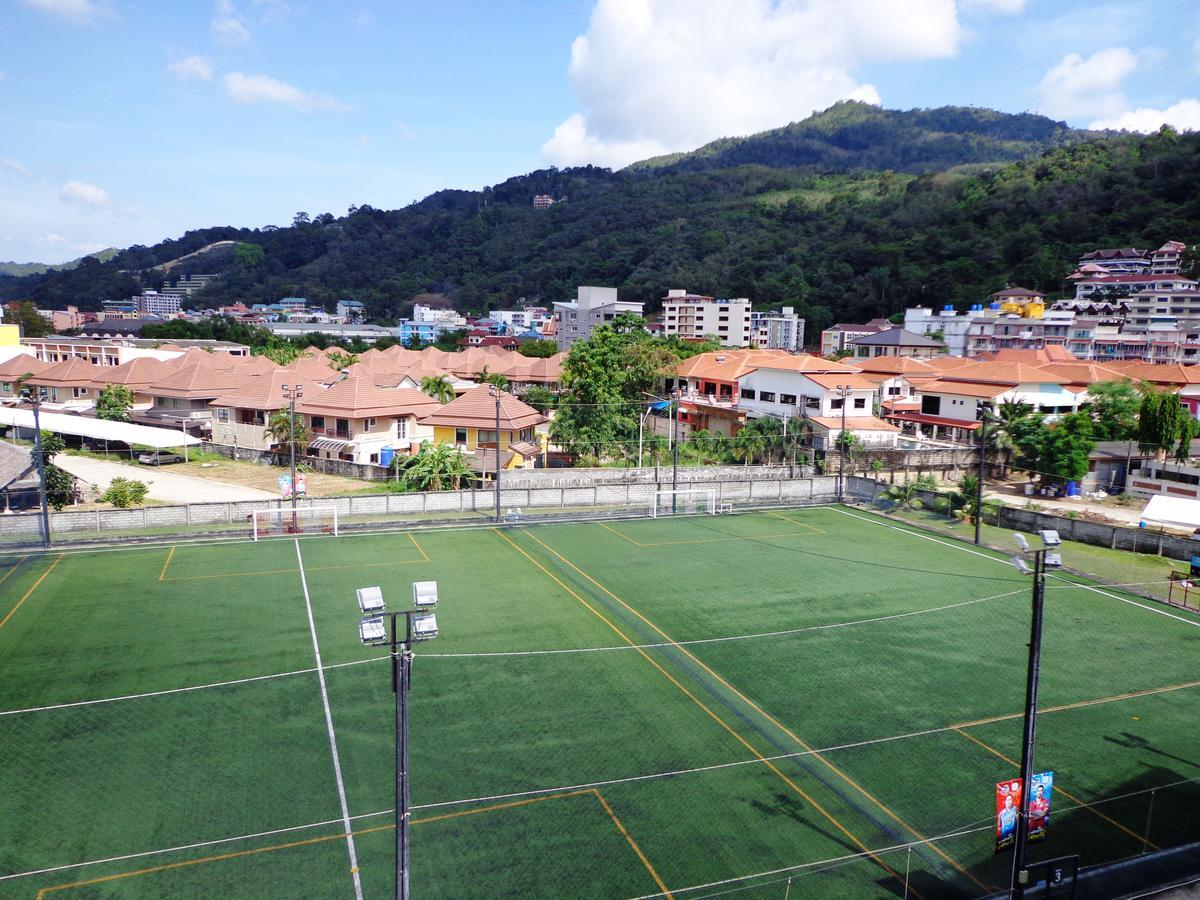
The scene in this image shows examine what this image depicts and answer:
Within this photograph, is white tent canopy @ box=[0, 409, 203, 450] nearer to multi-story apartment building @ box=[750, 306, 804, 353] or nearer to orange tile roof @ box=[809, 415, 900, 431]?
orange tile roof @ box=[809, 415, 900, 431]

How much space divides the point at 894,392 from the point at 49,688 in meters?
53.1

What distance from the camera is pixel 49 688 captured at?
617 inches

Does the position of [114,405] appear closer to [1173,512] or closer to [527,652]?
[527,652]

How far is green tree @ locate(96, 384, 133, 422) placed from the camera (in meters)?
46.6

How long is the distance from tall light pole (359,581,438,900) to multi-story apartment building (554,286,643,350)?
95373 millimetres

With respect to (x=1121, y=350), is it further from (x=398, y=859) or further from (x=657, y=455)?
(x=398, y=859)

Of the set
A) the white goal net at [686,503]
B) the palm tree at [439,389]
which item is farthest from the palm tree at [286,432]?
the white goal net at [686,503]

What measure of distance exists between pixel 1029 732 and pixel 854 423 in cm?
3652

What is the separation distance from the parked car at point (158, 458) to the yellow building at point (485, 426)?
13.3 meters

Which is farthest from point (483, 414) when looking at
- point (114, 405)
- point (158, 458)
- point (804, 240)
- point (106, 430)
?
point (804, 240)

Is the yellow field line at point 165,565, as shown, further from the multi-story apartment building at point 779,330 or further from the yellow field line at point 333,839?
the multi-story apartment building at point 779,330

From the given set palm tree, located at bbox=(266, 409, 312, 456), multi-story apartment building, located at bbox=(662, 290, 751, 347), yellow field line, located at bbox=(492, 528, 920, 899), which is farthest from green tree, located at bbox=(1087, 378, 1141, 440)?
multi-story apartment building, located at bbox=(662, 290, 751, 347)

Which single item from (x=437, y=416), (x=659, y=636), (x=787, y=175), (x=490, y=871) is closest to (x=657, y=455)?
(x=437, y=416)

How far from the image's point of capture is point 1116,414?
137 ft
